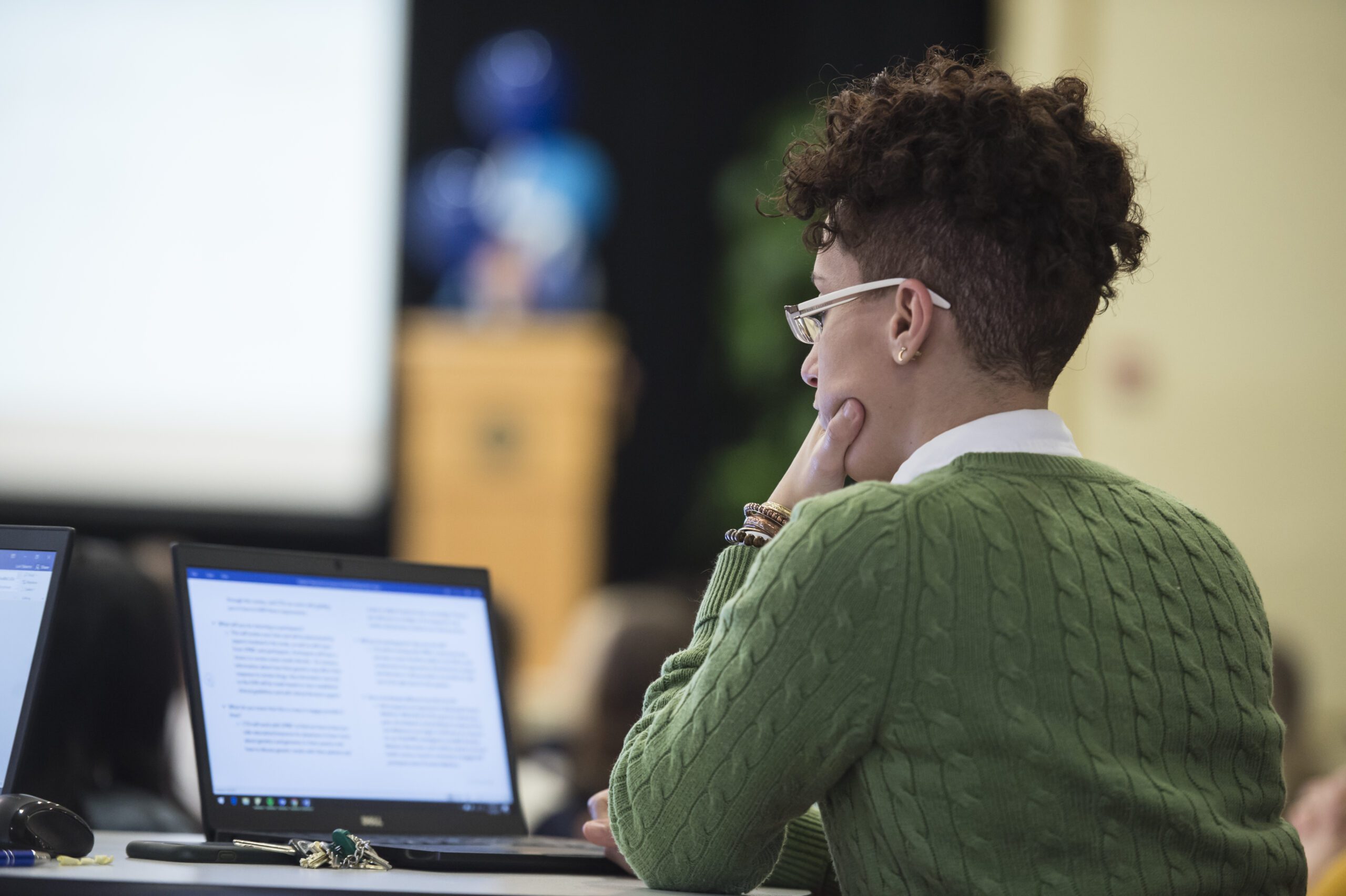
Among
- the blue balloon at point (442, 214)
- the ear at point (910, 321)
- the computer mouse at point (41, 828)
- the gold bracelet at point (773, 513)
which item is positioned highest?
the blue balloon at point (442, 214)

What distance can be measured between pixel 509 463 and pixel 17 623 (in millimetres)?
3886

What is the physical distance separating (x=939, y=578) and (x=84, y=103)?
16.4ft

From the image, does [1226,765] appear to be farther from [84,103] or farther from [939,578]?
[84,103]

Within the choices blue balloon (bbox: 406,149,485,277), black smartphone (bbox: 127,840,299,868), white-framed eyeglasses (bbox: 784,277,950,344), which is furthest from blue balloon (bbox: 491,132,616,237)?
black smartphone (bbox: 127,840,299,868)

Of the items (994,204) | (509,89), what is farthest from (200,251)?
(994,204)

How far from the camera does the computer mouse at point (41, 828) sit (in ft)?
3.84

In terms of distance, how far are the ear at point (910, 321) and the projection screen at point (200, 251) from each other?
4296mm

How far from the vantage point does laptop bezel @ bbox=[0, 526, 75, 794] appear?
1299 mm

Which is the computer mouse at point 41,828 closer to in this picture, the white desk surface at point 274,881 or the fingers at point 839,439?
the white desk surface at point 274,881

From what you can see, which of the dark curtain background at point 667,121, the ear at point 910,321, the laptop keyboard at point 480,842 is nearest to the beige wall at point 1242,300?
the dark curtain background at point 667,121

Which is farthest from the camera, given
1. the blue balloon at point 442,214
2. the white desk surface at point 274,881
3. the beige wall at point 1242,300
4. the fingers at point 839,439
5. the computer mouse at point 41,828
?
the blue balloon at point 442,214

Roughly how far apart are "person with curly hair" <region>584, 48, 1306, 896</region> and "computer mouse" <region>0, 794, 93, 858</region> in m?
0.46

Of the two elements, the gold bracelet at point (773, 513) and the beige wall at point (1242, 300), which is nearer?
the gold bracelet at point (773, 513)

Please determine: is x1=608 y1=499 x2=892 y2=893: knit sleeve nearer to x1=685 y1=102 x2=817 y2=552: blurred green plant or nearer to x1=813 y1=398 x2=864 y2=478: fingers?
x1=813 y1=398 x2=864 y2=478: fingers
